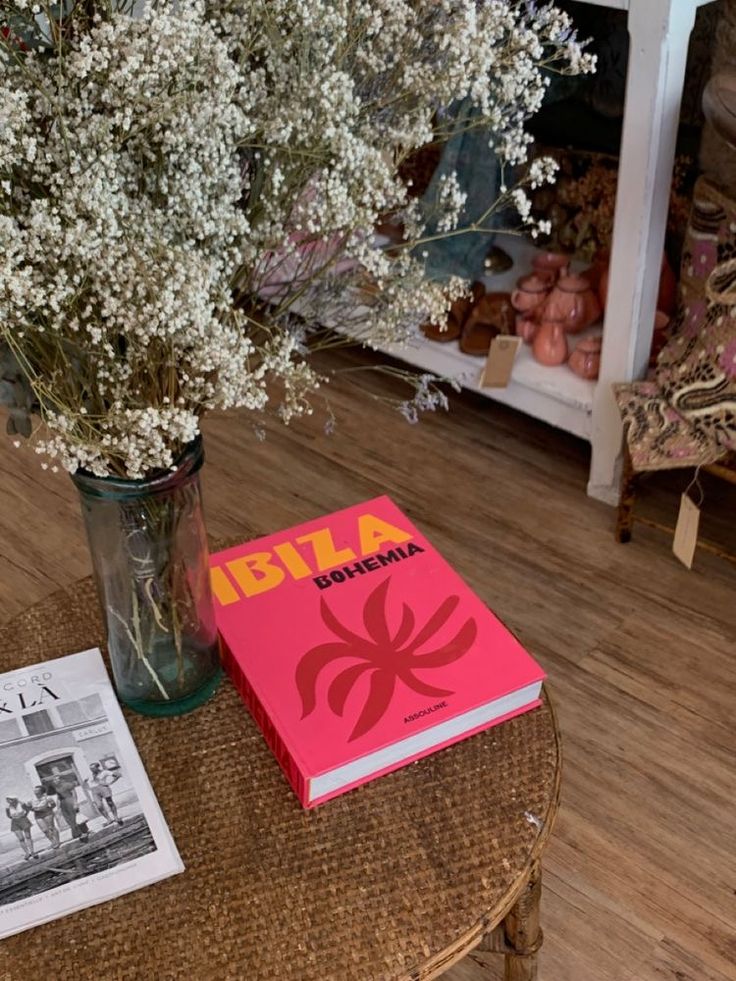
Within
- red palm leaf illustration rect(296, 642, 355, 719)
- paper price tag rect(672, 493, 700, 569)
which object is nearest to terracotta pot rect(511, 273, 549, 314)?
paper price tag rect(672, 493, 700, 569)

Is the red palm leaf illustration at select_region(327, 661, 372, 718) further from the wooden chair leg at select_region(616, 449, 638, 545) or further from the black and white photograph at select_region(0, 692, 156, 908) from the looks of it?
the wooden chair leg at select_region(616, 449, 638, 545)

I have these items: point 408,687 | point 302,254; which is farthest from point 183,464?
point 408,687

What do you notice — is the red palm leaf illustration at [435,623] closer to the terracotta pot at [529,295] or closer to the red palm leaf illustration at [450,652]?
the red palm leaf illustration at [450,652]

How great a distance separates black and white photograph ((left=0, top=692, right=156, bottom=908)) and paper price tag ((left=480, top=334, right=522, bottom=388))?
3.82ft

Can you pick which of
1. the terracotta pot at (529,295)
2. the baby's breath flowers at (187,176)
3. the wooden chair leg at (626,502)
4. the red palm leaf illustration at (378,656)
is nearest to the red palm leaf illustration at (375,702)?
the red palm leaf illustration at (378,656)

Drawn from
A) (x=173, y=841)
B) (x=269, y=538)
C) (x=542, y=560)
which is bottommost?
(x=542, y=560)

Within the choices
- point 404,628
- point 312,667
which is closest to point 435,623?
point 404,628

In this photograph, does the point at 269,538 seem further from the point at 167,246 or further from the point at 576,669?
the point at 576,669

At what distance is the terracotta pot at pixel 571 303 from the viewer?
201 centimetres

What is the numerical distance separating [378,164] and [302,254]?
0.48 ft

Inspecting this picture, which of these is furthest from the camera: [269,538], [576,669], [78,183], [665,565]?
[665,565]

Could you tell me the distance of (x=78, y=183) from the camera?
70cm

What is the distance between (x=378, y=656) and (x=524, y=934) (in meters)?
0.31

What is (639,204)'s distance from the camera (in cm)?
168
